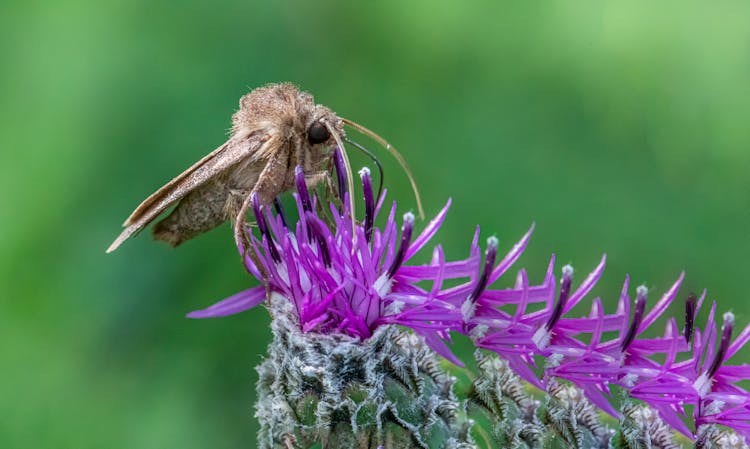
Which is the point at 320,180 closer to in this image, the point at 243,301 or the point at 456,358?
the point at 243,301

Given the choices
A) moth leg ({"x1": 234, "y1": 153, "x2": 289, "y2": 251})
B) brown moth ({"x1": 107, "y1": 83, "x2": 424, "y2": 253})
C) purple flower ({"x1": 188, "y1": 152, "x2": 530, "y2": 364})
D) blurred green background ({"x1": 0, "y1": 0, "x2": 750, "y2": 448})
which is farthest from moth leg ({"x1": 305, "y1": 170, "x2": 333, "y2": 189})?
blurred green background ({"x1": 0, "y1": 0, "x2": 750, "y2": 448})

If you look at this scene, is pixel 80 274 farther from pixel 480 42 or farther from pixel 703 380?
pixel 703 380

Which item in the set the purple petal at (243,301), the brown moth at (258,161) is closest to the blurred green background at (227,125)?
the brown moth at (258,161)

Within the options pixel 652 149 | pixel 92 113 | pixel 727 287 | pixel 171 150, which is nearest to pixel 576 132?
pixel 652 149

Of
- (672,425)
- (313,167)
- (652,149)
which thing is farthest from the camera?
(652,149)

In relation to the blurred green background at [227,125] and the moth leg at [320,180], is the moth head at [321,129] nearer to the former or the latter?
the moth leg at [320,180]
